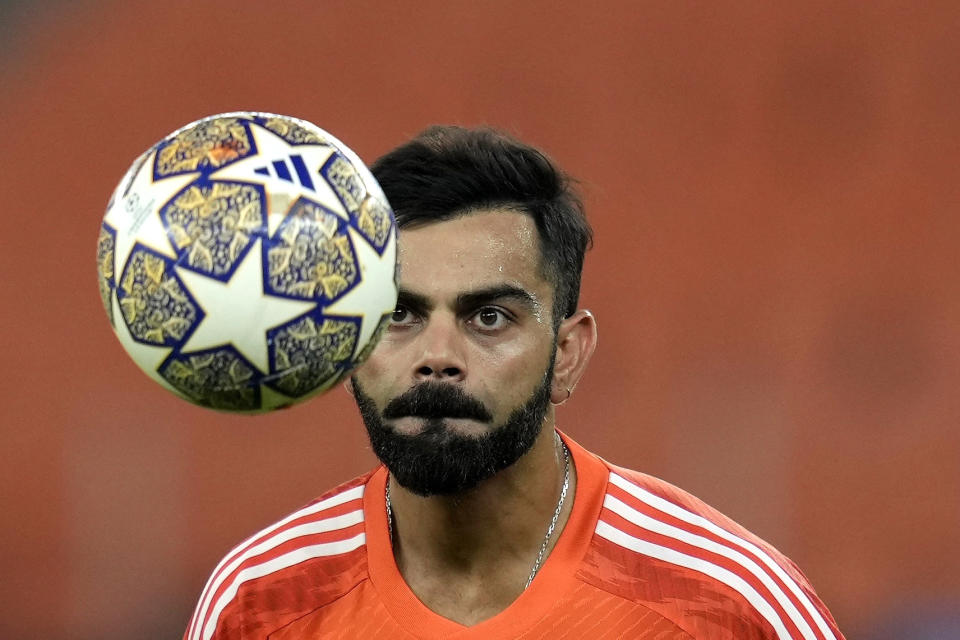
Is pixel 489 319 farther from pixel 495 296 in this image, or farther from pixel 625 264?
pixel 625 264

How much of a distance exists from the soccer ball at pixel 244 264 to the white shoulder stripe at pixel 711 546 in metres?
1.06

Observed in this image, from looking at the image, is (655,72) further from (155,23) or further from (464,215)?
(464,215)

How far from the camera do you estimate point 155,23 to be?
26.3 ft

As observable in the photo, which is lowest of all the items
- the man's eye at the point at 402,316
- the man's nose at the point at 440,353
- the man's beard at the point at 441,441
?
the man's beard at the point at 441,441

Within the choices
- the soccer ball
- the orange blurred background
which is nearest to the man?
the soccer ball

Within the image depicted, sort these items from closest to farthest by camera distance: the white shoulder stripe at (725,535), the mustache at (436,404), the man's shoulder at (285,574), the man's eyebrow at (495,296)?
the mustache at (436,404) < the man's eyebrow at (495,296) < the white shoulder stripe at (725,535) < the man's shoulder at (285,574)

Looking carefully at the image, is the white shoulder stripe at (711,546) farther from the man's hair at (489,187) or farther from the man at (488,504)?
the man's hair at (489,187)

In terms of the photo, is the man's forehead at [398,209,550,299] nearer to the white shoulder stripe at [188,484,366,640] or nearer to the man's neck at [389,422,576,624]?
the man's neck at [389,422,576,624]

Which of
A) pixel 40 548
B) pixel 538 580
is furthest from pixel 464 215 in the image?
pixel 40 548

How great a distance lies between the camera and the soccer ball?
189 centimetres

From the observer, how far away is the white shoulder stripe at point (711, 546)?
268 cm

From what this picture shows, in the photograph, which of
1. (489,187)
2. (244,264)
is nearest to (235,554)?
(489,187)

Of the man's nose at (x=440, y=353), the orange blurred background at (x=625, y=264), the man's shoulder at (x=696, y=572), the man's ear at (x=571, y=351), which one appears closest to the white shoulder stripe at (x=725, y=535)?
the man's shoulder at (x=696, y=572)

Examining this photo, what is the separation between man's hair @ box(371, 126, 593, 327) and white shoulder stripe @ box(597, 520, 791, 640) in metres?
0.49
